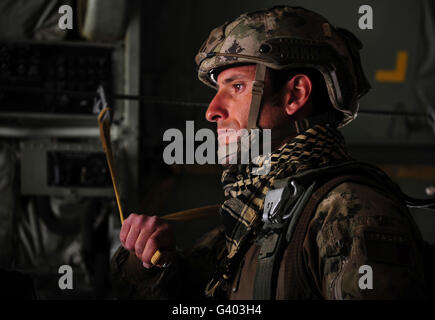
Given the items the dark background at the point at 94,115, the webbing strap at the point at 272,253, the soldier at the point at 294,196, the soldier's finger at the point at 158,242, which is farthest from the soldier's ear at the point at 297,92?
the dark background at the point at 94,115

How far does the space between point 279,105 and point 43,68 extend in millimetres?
996

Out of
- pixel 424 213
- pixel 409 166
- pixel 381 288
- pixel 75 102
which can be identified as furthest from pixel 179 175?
pixel 381 288

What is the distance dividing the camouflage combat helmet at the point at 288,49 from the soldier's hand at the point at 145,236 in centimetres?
23

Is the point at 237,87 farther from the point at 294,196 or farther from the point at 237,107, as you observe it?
the point at 294,196

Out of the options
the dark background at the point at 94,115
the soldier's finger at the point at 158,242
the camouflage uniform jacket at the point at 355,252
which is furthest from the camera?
the dark background at the point at 94,115

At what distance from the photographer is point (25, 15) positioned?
135cm

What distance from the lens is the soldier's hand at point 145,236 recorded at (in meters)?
0.60

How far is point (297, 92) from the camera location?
0.66 metres

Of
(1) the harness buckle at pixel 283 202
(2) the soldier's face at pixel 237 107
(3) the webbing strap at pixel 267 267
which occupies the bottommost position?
(3) the webbing strap at pixel 267 267

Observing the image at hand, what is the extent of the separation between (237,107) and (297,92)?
0.11 metres

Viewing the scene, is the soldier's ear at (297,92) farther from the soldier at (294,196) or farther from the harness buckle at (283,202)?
the harness buckle at (283,202)

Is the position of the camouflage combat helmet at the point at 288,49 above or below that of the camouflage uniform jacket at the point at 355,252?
above

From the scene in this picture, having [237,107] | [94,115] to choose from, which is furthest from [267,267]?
[94,115]
